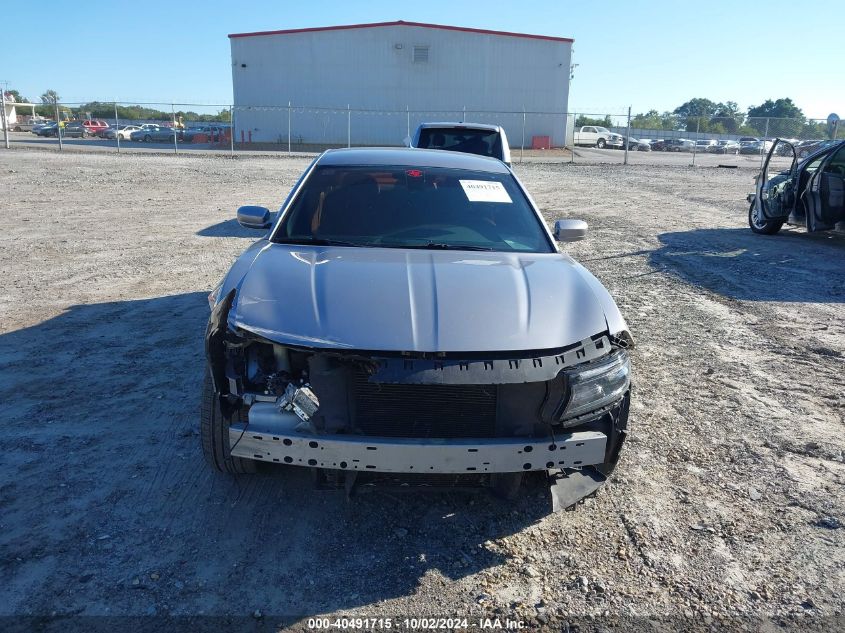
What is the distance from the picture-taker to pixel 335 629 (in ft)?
8.21

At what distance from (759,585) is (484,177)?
3054 mm

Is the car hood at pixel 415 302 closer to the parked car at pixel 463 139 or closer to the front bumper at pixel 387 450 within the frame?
the front bumper at pixel 387 450

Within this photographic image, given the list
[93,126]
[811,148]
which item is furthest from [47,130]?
[811,148]

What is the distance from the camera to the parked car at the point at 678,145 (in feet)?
151

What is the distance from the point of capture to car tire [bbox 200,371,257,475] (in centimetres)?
313

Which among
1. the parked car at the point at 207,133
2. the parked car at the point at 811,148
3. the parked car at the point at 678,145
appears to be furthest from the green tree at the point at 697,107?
the parked car at the point at 811,148

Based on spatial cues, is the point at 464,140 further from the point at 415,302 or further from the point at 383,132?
the point at 383,132

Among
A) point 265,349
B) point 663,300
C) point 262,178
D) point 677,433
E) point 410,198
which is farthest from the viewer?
point 262,178

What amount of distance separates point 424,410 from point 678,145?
162ft

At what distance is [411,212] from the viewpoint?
14.3 feet

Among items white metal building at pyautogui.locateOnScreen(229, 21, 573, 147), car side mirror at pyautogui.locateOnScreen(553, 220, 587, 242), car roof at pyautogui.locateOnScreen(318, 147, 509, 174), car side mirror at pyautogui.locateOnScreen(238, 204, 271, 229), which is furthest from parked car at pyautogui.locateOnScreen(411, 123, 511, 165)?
white metal building at pyautogui.locateOnScreen(229, 21, 573, 147)

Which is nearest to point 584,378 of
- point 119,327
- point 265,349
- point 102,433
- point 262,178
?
point 265,349

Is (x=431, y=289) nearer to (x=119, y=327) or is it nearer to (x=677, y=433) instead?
(x=677, y=433)

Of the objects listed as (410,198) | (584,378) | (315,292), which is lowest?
(584,378)
